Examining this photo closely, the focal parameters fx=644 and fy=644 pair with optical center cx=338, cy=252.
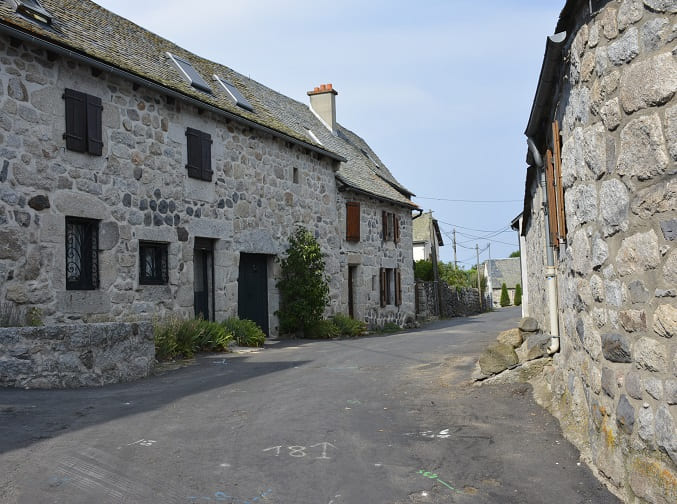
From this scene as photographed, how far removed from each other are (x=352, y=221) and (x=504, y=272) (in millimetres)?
51663

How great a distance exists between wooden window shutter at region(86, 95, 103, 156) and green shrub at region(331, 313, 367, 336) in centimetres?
879

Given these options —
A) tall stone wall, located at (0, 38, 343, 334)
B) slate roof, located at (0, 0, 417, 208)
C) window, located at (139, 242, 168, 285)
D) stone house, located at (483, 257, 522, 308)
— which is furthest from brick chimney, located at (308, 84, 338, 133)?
stone house, located at (483, 257, 522, 308)

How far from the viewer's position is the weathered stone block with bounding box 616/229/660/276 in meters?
3.61

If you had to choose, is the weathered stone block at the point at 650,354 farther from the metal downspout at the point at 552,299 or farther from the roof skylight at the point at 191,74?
the roof skylight at the point at 191,74

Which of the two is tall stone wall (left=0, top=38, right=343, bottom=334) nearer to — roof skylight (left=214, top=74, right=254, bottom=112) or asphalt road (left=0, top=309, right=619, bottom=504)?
roof skylight (left=214, top=74, right=254, bottom=112)

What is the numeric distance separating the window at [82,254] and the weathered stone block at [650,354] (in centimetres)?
896

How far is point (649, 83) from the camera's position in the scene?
3.63 m

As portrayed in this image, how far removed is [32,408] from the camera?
20.9 ft

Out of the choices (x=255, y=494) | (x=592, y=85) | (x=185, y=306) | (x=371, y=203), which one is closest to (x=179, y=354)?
(x=185, y=306)

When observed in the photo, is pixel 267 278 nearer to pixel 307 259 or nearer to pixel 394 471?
pixel 307 259

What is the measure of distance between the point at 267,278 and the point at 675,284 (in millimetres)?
13088

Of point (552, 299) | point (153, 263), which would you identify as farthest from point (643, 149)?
point (153, 263)

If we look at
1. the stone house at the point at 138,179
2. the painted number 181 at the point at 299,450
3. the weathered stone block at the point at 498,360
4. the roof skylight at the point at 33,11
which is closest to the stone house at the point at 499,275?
the stone house at the point at 138,179

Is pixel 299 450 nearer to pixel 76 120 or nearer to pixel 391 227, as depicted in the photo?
pixel 76 120
